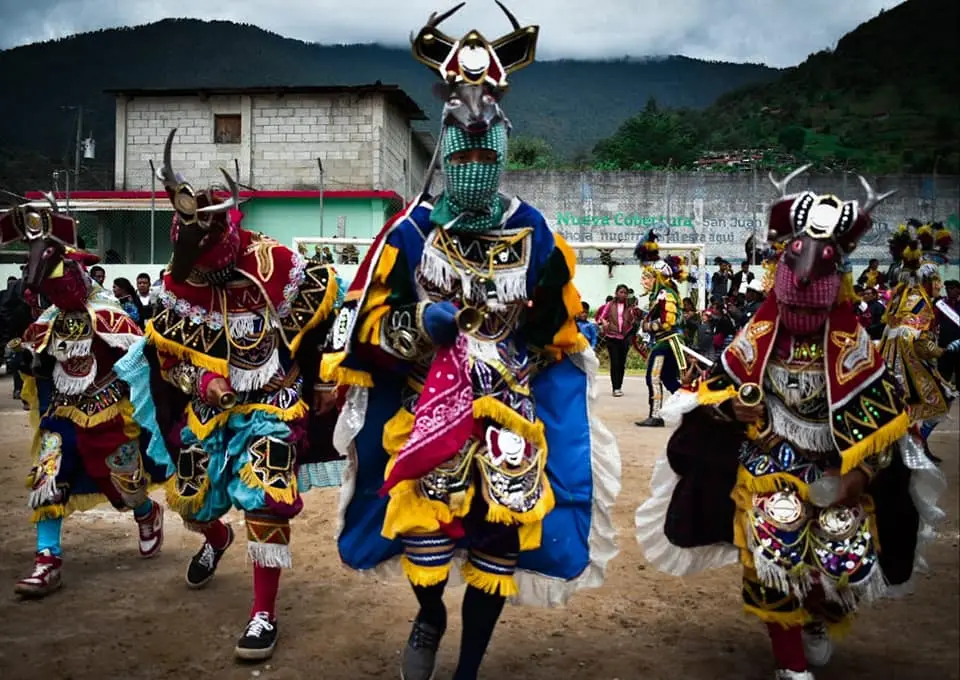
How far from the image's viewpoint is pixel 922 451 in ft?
14.5

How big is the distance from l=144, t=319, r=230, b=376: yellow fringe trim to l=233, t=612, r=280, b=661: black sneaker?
124 centimetres

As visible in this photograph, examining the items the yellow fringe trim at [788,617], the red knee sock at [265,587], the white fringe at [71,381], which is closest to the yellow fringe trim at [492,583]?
the yellow fringe trim at [788,617]

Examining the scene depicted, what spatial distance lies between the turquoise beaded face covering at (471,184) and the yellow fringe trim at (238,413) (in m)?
1.55

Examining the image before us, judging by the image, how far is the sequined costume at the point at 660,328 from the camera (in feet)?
40.4

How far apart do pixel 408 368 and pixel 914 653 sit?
110 inches

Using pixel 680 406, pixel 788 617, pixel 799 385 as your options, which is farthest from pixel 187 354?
pixel 788 617

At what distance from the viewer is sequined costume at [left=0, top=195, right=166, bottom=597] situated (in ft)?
19.8

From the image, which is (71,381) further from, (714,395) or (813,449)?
(813,449)

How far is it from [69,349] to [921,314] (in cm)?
652

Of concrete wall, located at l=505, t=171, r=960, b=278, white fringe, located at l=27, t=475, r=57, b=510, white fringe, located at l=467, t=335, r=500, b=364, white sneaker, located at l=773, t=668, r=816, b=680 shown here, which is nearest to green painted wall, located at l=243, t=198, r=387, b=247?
concrete wall, located at l=505, t=171, r=960, b=278


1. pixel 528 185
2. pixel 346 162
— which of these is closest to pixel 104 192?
pixel 346 162

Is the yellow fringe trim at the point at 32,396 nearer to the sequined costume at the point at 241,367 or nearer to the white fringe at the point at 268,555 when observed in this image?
the sequined costume at the point at 241,367

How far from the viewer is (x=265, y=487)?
4.83 metres

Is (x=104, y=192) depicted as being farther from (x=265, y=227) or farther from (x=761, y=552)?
(x=761, y=552)
